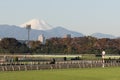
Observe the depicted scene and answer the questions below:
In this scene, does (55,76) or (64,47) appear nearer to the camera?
(55,76)

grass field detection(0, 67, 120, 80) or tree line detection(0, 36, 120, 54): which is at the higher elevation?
tree line detection(0, 36, 120, 54)

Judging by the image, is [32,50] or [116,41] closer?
[32,50]

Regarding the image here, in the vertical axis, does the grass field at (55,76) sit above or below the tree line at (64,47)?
below

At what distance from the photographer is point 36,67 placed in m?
46.2

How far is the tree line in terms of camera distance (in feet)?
443

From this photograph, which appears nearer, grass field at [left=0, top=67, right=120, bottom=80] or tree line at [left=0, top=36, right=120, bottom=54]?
grass field at [left=0, top=67, right=120, bottom=80]

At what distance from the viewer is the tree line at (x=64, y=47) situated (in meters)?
135

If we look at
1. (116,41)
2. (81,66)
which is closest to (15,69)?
(81,66)

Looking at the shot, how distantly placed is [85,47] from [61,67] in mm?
105871

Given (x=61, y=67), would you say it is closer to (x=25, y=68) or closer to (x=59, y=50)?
(x=25, y=68)

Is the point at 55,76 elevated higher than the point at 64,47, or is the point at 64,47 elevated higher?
the point at 64,47

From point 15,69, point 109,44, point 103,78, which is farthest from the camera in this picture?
point 109,44

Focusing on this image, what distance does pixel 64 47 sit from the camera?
480 ft

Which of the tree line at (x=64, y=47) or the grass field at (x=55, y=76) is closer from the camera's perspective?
the grass field at (x=55, y=76)
